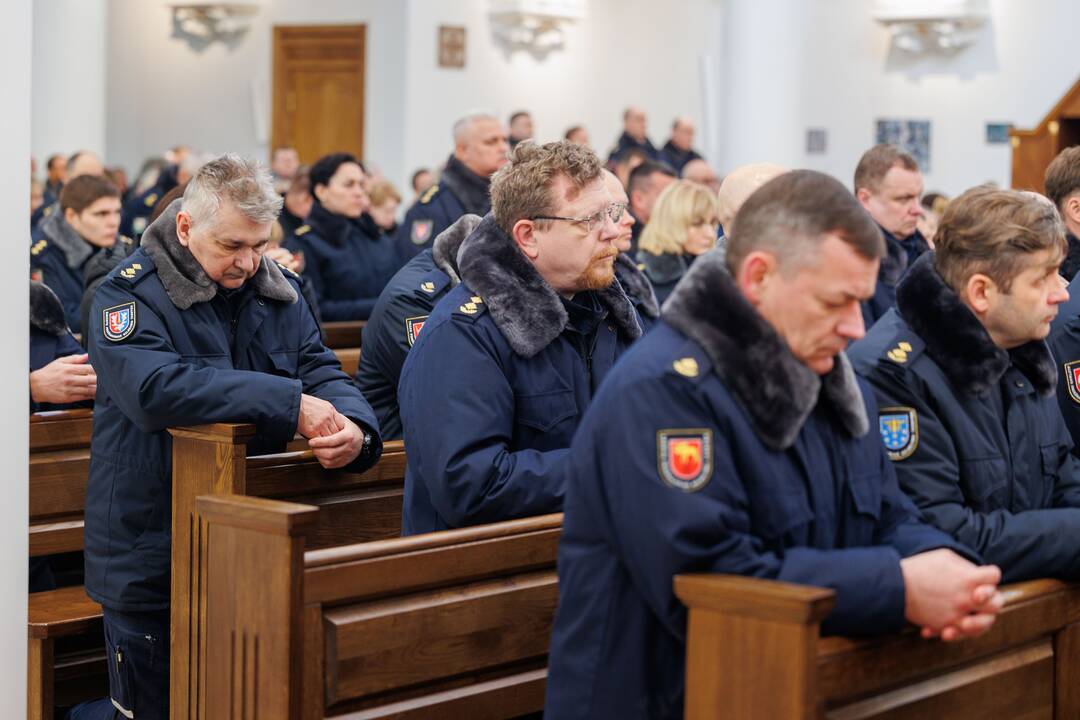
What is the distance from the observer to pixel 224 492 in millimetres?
3242

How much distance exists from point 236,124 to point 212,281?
12.9 m

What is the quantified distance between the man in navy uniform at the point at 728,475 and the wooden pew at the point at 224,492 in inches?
43.8

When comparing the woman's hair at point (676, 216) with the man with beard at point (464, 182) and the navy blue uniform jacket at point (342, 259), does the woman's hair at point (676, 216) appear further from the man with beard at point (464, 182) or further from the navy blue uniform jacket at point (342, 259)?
the navy blue uniform jacket at point (342, 259)

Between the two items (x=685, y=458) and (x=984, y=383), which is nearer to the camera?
(x=685, y=458)

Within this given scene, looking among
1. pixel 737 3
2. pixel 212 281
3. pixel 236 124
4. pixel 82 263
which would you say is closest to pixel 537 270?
pixel 212 281

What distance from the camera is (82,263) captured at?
626cm

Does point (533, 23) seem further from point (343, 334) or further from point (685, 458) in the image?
point (685, 458)

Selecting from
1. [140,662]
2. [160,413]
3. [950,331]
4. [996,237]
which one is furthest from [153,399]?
[996,237]

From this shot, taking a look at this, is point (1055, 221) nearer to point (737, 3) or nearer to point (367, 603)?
point (367, 603)

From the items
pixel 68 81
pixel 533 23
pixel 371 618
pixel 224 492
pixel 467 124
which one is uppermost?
pixel 533 23

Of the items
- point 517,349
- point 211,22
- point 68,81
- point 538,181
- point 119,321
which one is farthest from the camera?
point 211,22

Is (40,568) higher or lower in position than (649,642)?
lower

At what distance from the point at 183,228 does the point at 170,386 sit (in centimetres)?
42

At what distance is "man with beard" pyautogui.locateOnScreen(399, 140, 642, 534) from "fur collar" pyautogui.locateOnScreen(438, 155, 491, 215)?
319 cm
